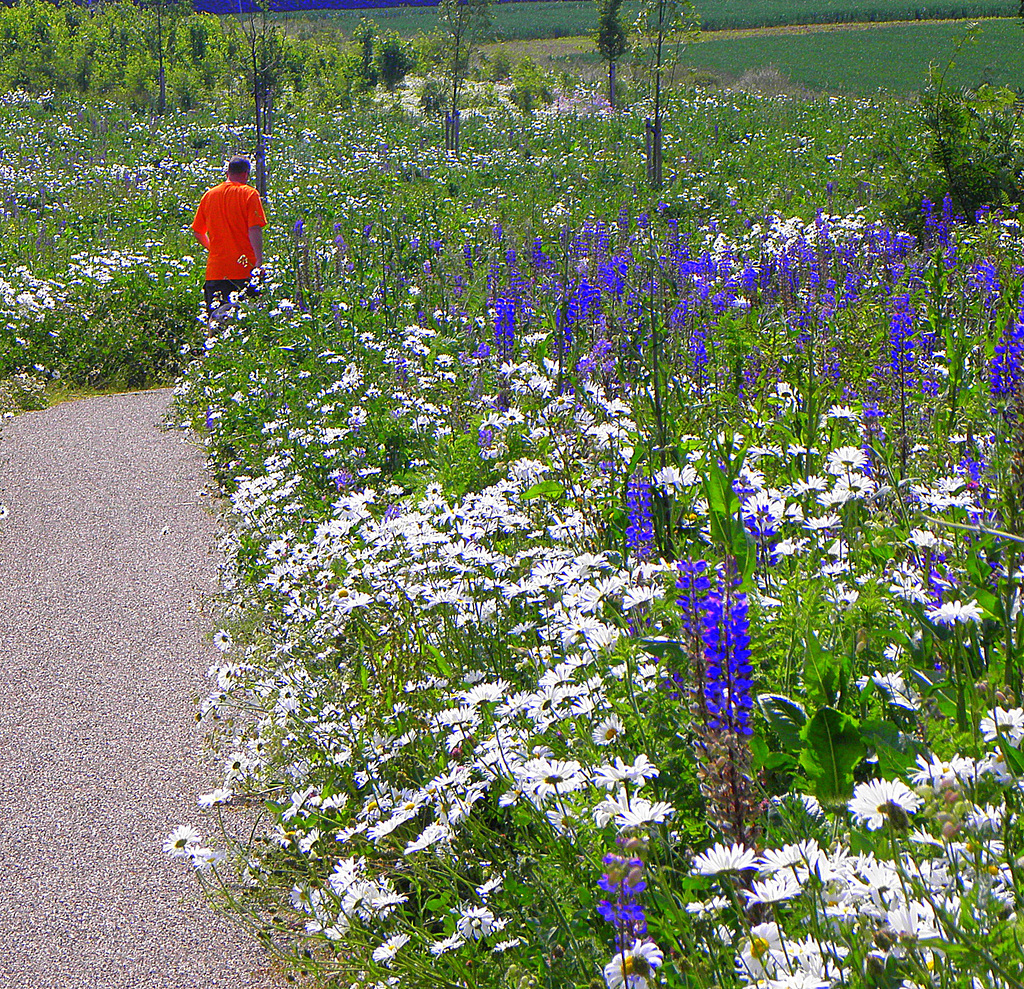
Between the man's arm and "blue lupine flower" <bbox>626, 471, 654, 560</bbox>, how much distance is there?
25.8ft

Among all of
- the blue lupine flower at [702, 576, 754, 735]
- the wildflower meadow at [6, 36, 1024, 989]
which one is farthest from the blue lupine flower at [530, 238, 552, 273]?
the blue lupine flower at [702, 576, 754, 735]

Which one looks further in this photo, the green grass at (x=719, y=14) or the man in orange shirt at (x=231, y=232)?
the green grass at (x=719, y=14)

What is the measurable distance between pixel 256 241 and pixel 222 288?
741 millimetres

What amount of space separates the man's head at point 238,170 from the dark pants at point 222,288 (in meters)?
1.02

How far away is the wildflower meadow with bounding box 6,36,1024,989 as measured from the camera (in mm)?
1558

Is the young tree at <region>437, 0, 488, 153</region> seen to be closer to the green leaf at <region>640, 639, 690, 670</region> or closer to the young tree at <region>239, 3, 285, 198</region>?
the young tree at <region>239, 3, 285, 198</region>

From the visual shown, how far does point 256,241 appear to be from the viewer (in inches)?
394

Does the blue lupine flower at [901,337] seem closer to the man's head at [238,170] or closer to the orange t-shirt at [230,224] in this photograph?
the orange t-shirt at [230,224]

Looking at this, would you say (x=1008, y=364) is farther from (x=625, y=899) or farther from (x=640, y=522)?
(x=625, y=899)

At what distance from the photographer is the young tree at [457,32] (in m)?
23.3

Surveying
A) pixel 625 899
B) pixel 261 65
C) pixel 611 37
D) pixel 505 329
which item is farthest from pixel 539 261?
pixel 611 37

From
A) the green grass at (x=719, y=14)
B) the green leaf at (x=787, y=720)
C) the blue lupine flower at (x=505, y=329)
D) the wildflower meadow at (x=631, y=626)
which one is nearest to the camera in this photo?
the wildflower meadow at (x=631, y=626)

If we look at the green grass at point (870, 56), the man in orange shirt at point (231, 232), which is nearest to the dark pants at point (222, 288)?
the man in orange shirt at point (231, 232)

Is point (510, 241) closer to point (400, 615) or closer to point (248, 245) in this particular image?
point (248, 245)
